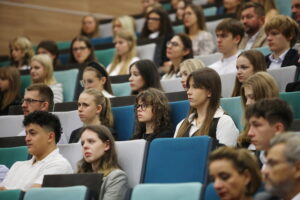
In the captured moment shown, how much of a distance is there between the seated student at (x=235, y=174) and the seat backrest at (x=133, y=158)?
0.62 m

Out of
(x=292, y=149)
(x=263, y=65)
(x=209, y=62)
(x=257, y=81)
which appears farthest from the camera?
(x=209, y=62)

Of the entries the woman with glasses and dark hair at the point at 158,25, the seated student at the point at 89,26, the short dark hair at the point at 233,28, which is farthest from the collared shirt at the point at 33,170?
the seated student at the point at 89,26

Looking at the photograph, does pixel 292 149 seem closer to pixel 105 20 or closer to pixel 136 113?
pixel 136 113

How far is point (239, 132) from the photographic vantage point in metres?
3.03

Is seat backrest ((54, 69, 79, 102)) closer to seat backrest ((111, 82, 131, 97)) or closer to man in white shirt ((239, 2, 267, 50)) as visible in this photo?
seat backrest ((111, 82, 131, 97))

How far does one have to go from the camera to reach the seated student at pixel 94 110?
140 inches

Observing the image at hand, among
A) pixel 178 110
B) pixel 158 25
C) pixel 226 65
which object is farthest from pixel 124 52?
pixel 178 110

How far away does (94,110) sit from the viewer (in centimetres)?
358

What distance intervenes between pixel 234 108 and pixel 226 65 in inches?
35.3

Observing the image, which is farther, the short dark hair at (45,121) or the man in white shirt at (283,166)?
the short dark hair at (45,121)

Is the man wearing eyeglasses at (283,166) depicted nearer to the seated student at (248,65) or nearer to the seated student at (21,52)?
the seated student at (248,65)

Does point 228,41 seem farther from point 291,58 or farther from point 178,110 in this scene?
point 178,110

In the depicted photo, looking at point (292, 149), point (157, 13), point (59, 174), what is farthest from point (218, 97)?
point (157, 13)

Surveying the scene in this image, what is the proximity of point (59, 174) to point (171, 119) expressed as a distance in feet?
2.23
